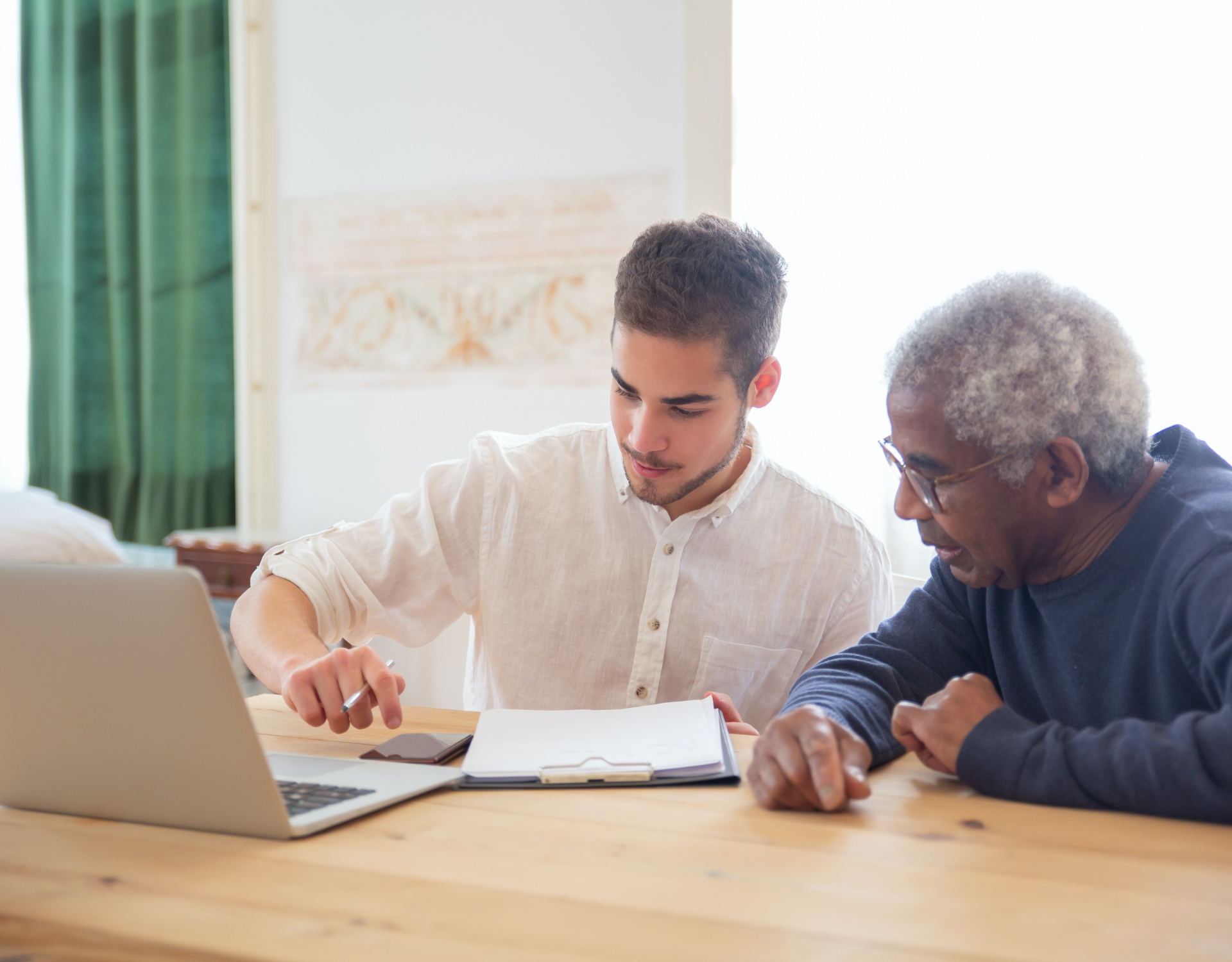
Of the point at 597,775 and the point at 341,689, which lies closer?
the point at 597,775

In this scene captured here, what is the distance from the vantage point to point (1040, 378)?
108 cm

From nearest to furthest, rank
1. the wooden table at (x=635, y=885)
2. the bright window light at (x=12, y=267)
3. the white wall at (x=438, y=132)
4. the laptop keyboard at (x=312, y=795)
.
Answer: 1. the wooden table at (x=635, y=885)
2. the laptop keyboard at (x=312, y=795)
3. the white wall at (x=438, y=132)
4. the bright window light at (x=12, y=267)

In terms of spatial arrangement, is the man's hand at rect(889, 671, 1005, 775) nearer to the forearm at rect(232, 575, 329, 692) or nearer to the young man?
the young man

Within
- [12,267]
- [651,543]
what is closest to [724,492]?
[651,543]

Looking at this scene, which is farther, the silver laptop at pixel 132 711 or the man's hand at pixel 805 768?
the man's hand at pixel 805 768

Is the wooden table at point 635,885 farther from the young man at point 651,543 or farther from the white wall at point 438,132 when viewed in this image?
the white wall at point 438,132

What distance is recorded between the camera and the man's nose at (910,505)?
1163mm

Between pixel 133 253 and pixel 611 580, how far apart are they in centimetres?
300

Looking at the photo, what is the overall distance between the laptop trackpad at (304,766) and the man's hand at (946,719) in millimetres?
535

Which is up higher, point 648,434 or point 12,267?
point 12,267

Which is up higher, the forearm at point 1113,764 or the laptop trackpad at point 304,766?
the forearm at point 1113,764

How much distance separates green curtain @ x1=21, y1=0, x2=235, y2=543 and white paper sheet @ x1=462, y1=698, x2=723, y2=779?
2944 mm

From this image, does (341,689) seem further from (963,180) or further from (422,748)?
(963,180)

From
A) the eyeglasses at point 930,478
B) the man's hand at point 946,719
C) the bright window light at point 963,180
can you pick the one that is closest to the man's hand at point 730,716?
the man's hand at point 946,719
